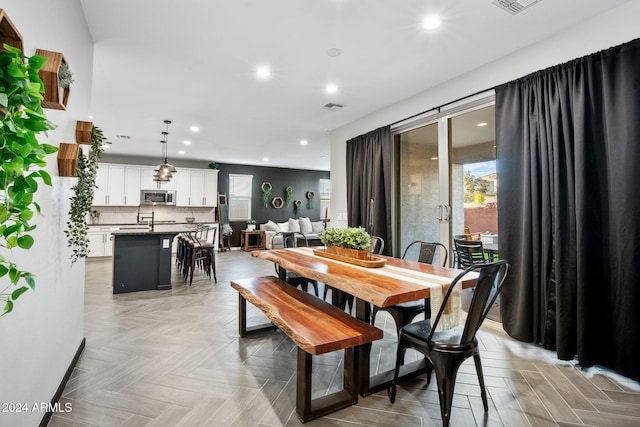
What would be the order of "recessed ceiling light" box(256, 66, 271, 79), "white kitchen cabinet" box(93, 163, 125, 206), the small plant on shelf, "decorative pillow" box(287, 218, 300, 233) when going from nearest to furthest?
the small plant on shelf → "recessed ceiling light" box(256, 66, 271, 79) → "white kitchen cabinet" box(93, 163, 125, 206) → "decorative pillow" box(287, 218, 300, 233)

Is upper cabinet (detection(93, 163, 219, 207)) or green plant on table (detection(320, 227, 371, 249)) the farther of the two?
upper cabinet (detection(93, 163, 219, 207))

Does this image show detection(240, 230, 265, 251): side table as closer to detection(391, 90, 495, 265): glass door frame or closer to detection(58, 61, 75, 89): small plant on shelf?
detection(391, 90, 495, 265): glass door frame

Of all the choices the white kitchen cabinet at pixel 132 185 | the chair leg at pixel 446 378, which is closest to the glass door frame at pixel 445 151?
the chair leg at pixel 446 378

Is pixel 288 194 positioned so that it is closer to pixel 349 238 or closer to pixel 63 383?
pixel 349 238

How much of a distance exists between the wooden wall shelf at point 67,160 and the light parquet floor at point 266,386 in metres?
1.42

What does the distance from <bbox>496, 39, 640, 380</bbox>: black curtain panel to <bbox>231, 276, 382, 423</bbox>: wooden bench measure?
173 centimetres

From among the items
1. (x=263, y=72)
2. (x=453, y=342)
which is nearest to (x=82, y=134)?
(x=263, y=72)

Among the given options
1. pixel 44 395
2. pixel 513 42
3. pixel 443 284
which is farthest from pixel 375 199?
pixel 44 395

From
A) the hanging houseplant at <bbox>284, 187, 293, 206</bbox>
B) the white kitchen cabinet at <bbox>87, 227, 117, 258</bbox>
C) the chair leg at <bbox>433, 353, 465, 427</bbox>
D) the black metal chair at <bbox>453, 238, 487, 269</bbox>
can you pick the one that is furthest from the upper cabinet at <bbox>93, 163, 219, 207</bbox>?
the chair leg at <bbox>433, 353, 465, 427</bbox>

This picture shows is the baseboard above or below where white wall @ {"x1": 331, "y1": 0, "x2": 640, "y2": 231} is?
below

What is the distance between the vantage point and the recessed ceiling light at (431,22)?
2.41 meters

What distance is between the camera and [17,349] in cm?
131

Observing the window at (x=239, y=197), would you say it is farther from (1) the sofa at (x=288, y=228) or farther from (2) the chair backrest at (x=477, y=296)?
(2) the chair backrest at (x=477, y=296)

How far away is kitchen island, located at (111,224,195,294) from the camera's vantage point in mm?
4367
